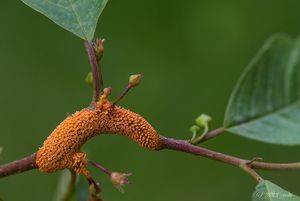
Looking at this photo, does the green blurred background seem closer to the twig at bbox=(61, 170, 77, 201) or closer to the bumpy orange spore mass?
the twig at bbox=(61, 170, 77, 201)

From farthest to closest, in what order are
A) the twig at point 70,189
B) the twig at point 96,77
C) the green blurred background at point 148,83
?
1. the green blurred background at point 148,83
2. the twig at point 70,189
3. the twig at point 96,77

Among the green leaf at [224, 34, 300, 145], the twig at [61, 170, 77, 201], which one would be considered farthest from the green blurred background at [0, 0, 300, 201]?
the green leaf at [224, 34, 300, 145]

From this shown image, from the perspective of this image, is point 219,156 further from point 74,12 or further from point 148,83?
point 148,83

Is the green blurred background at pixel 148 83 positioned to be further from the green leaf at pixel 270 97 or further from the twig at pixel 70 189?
the green leaf at pixel 270 97

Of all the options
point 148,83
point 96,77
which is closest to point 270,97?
point 96,77

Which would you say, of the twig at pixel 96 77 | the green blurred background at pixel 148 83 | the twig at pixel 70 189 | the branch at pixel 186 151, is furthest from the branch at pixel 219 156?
the green blurred background at pixel 148 83

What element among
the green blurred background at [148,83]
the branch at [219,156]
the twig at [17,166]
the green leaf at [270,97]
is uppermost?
the green leaf at [270,97]
